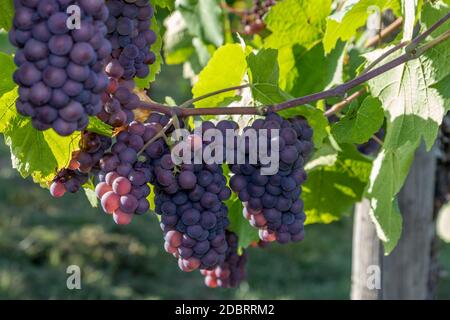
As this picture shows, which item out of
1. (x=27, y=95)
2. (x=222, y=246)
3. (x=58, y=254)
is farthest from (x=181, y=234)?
(x=58, y=254)

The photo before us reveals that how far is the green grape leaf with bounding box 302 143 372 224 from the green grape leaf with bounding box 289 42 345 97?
0.51ft

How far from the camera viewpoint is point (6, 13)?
1145 mm

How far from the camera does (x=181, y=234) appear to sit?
1304mm

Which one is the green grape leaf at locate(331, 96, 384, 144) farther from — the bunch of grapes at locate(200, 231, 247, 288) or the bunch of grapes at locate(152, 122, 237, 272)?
the bunch of grapes at locate(200, 231, 247, 288)

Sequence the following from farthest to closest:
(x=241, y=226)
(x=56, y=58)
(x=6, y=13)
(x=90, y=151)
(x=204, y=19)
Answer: (x=204, y=19) < (x=241, y=226) < (x=90, y=151) < (x=6, y=13) < (x=56, y=58)

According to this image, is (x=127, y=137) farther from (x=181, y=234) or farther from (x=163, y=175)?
(x=181, y=234)

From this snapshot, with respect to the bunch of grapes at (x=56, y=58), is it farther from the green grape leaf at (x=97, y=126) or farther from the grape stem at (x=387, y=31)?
the grape stem at (x=387, y=31)

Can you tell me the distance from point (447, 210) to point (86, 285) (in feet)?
11.1

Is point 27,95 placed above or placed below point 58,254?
above

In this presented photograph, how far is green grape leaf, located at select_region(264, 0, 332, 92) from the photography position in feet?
5.79

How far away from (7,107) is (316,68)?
2.57 ft

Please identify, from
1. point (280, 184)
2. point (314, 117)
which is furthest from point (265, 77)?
point (280, 184)

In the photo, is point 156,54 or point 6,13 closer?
point 6,13

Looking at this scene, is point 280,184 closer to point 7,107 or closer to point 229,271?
point 7,107
